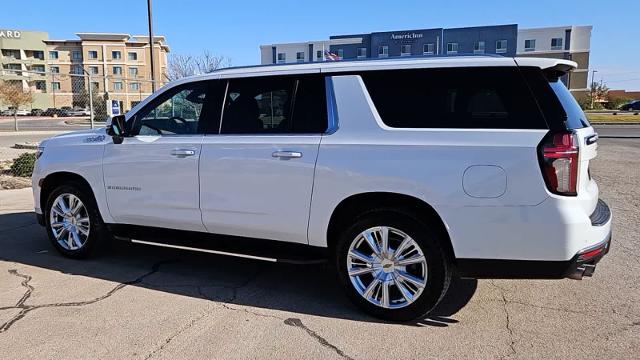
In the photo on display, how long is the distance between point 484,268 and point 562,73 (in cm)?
149

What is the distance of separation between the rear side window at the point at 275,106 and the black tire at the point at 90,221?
70.4 inches

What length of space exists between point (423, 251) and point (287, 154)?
127 cm

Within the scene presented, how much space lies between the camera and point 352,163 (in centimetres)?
379

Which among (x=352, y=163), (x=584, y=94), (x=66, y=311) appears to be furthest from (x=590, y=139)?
(x=584, y=94)

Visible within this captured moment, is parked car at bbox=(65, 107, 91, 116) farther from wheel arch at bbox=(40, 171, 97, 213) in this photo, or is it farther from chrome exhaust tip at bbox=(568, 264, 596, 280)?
chrome exhaust tip at bbox=(568, 264, 596, 280)

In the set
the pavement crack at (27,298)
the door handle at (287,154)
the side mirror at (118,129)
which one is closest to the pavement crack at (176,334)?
the pavement crack at (27,298)

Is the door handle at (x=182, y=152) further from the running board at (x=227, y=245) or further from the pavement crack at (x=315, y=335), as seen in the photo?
the pavement crack at (x=315, y=335)

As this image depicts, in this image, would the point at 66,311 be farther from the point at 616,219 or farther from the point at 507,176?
the point at 616,219

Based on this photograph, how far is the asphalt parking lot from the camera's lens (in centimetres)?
341

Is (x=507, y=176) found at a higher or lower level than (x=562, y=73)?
lower

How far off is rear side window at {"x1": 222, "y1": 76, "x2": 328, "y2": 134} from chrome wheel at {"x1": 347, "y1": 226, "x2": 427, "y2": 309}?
0.94 meters

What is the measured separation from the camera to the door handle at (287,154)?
399cm

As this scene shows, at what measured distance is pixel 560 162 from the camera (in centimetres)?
329

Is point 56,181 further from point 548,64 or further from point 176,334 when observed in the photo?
point 548,64
